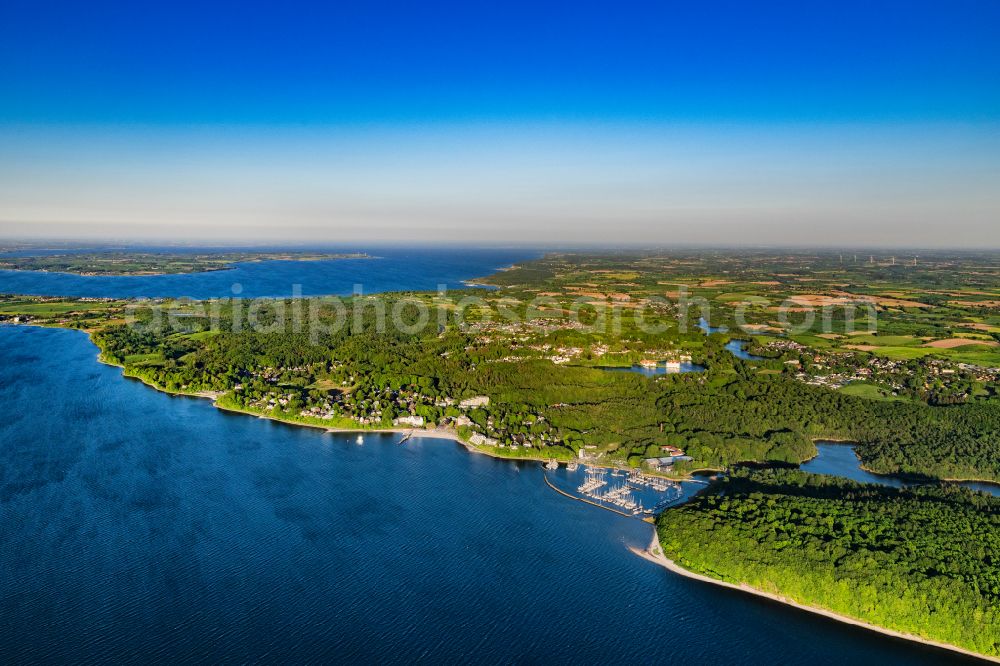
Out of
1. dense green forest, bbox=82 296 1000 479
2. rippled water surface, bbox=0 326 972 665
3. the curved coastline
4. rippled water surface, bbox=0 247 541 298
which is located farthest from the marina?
rippled water surface, bbox=0 247 541 298

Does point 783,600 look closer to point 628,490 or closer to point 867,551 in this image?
point 867,551

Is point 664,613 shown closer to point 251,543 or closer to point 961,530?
point 961,530

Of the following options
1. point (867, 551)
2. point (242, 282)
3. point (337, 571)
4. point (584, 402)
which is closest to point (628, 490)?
point (867, 551)

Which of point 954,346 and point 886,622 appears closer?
point 886,622

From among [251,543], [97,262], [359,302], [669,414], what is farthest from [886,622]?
[97,262]

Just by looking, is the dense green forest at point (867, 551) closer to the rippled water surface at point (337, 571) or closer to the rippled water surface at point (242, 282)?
the rippled water surface at point (337, 571)

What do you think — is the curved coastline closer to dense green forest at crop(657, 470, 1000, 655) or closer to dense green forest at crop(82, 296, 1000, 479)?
dense green forest at crop(657, 470, 1000, 655)

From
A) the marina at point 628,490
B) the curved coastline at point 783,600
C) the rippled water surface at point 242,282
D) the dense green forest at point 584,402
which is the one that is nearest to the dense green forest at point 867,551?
the curved coastline at point 783,600
